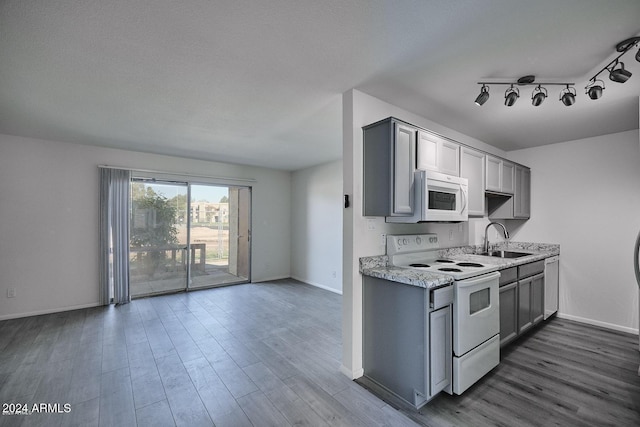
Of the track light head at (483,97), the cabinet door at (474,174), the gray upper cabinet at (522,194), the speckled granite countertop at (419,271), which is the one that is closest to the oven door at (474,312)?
the speckled granite countertop at (419,271)

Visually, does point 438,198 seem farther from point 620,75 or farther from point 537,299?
point 537,299

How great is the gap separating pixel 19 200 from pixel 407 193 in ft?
16.5

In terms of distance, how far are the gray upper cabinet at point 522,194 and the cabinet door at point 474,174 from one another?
1014 mm

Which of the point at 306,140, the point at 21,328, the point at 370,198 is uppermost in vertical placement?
the point at 306,140

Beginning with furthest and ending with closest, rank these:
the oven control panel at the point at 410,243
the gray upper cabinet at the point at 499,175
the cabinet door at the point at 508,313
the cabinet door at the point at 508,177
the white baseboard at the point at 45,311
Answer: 1. the white baseboard at the point at 45,311
2. the cabinet door at the point at 508,177
3. the gray upper cabinet at the point at 499,175
4. the cabinet door at the point at 508,313
5. the oven control panel at the point at 410,243

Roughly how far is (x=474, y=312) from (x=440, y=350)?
1.43ft

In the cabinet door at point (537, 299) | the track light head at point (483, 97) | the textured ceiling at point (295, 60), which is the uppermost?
the textured ceiling at point (295, 60)

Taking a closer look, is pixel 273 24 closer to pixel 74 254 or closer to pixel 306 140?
pixel 306 140

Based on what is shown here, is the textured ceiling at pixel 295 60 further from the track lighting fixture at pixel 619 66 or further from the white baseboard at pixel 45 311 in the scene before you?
the white baseboard at pixel 45 311

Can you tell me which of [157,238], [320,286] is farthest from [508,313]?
[157,238]

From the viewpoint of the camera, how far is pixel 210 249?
5.46 meters

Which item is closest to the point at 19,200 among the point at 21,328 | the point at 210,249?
the point at 21,328

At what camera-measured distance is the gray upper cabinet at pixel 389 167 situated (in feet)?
7.21

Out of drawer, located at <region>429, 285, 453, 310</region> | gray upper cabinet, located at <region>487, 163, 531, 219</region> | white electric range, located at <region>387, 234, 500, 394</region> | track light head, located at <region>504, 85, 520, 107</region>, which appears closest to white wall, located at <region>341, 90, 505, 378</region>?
white electric range, located at <region>387, 234, 500, 394</region>
